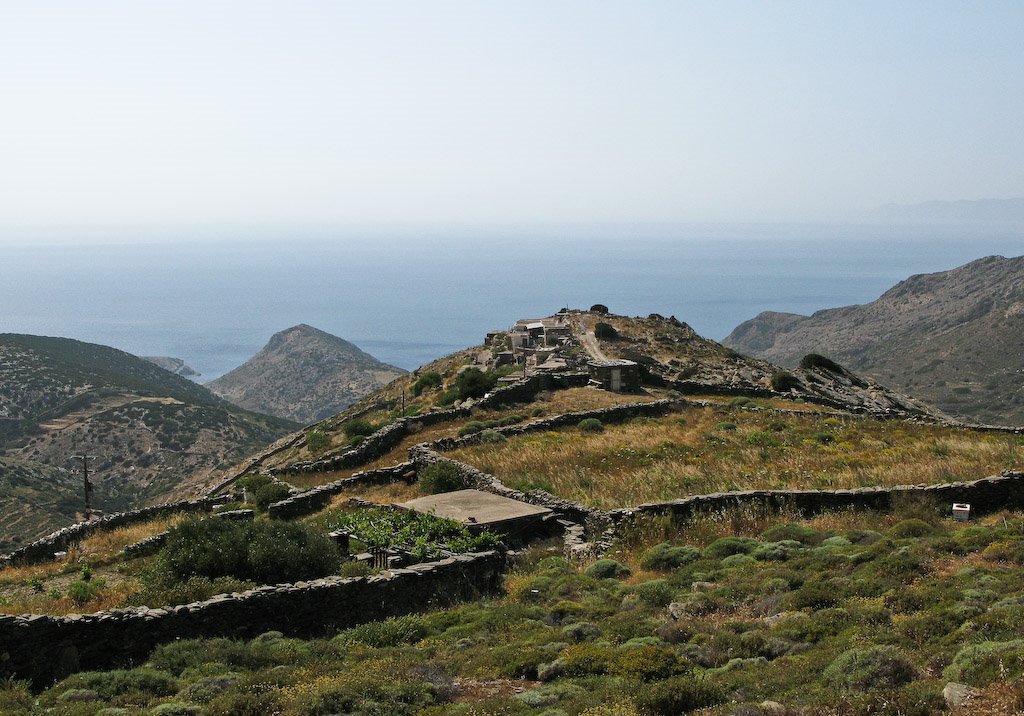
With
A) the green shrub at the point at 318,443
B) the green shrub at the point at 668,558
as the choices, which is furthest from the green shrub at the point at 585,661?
the green shrub at the point at 318,443

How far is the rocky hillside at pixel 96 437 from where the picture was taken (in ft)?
175

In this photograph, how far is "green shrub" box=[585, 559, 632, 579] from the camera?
13.2 metres

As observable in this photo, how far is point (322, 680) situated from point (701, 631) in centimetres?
390

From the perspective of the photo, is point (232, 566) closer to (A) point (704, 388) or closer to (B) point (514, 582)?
(B) point (514, 582)

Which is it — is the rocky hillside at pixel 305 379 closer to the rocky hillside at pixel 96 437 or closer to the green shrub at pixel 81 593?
the rocky hillside at pixel 96 437

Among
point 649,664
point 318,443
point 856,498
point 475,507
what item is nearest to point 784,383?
point 318,443

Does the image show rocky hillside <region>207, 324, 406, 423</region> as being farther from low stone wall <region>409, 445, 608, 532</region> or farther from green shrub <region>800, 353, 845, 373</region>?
low stone wall <region>409, 445, 608, 532</region>

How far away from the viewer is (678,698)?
7.33 meters

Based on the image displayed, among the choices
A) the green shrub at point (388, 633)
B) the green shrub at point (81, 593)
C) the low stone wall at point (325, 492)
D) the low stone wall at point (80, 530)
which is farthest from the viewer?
the low stone wall at point (80, 530)

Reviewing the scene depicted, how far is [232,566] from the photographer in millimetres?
12875

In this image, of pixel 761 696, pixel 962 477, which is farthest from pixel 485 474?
pixel 761 696

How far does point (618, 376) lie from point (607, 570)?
22342 millimetres

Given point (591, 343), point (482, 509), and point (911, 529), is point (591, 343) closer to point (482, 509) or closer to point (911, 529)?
point (482, 509)

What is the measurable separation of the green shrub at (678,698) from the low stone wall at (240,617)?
5561mm
